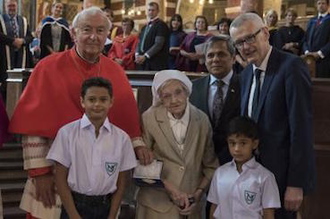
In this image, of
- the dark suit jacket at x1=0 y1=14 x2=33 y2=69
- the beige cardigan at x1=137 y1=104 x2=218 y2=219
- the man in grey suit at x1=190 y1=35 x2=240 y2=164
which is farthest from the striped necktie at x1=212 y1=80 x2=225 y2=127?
the dark suit jacket at x1=0 y1=14 x2=33 y2=69

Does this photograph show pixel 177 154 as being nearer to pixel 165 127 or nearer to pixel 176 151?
pixel 176 151

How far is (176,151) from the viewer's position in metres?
3.05

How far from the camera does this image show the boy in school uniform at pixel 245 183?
9.46ft

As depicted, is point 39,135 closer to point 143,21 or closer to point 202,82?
point 202,82

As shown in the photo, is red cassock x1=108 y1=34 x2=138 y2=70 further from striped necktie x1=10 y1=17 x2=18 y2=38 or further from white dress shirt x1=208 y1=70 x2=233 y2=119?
white dress shirt x1=208 y1=70 x2=233 y2=119

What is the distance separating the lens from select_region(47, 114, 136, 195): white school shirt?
2.78 metres

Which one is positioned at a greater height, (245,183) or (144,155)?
(144,155)

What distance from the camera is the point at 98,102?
277cm

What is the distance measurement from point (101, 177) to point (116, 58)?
5.64 meters

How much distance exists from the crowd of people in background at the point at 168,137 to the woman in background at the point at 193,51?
14.8ft

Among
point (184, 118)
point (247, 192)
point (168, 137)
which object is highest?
point (184, 118)

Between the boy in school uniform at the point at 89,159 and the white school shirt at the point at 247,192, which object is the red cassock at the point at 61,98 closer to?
the boy in school uniform at the point at 89,159

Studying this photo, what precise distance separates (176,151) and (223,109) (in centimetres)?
51

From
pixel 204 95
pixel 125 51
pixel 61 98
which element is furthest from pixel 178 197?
pixel 125 51
